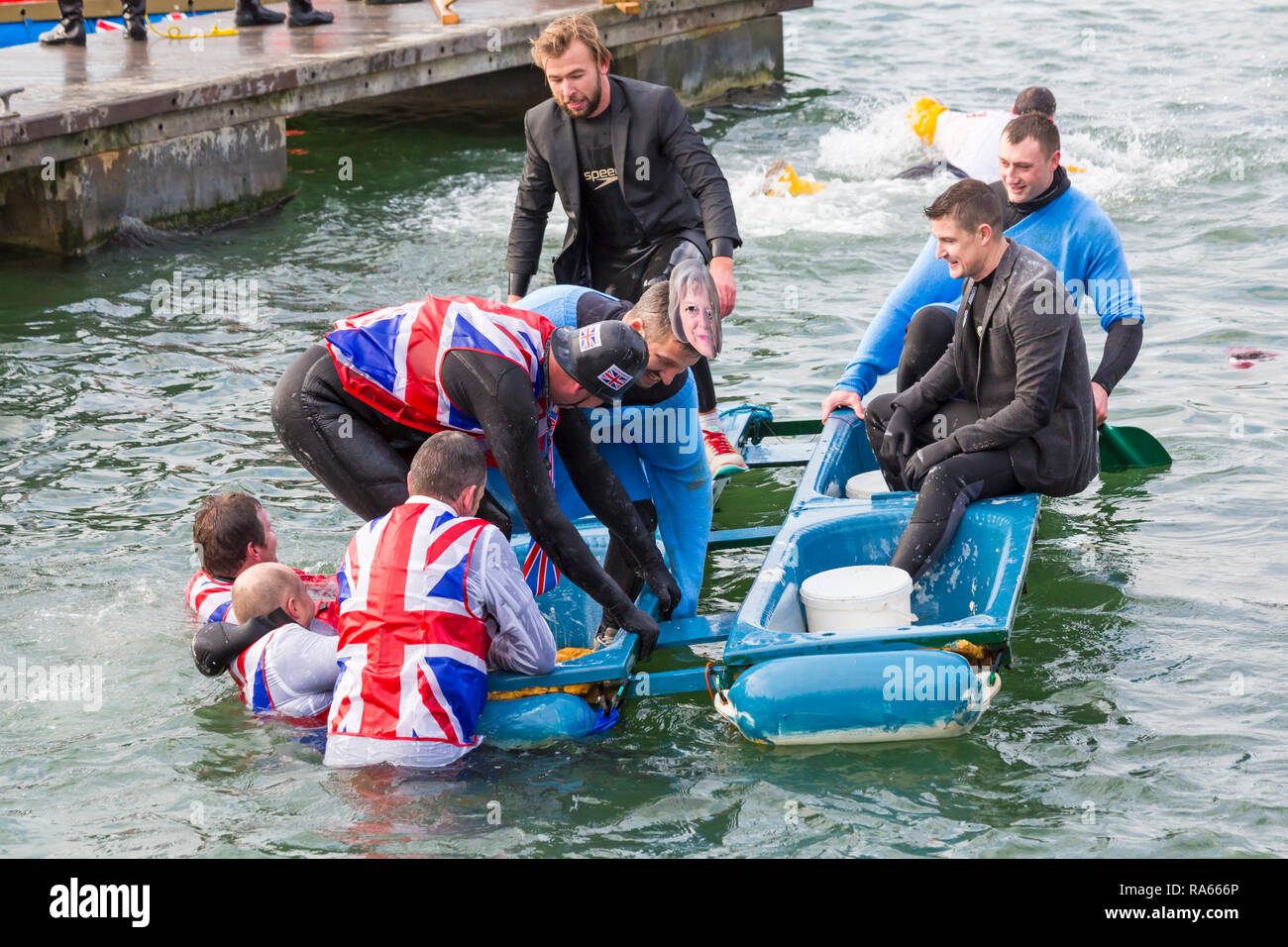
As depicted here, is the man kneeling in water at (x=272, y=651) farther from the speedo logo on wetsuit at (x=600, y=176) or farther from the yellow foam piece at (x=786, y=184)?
the yellow foam piece at (x=786, y=184)

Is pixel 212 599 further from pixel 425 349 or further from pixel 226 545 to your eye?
pixel 425 349

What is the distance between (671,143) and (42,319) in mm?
4432

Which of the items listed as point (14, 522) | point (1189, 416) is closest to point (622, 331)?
point (14, 522)

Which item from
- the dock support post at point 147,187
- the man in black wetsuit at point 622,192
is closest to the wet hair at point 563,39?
the man in black wetsuit at point 622,192

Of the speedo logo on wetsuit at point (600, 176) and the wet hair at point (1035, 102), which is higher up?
the wet hair at point (1035, 102)

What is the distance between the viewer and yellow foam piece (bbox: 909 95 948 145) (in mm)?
11508

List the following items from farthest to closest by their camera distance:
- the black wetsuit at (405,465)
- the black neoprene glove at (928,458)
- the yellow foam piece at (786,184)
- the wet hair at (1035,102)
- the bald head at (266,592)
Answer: the yellow foam piece at (786,184), the wet hair at (1035,102), the black neoprene glove at (928,458), the bald head at (266,592), the black wetsuit at (405,465)

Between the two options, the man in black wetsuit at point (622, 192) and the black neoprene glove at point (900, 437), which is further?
the man in black wetsuit at point (622, 192)

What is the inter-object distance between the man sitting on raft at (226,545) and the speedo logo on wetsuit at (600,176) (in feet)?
6.06

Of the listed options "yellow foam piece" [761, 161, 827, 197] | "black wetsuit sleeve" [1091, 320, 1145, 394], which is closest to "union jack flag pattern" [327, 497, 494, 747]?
"black wetsuit sleeve" [1091, 320, 1145, 394]

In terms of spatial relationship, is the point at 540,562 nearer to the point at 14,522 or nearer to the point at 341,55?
the point at 14,522

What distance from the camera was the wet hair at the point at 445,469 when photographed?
372 centimetres

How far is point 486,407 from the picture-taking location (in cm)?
380

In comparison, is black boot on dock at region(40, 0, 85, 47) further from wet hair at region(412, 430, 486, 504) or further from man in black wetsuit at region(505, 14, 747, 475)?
wet hair at region(412, 430, 486, 504)
